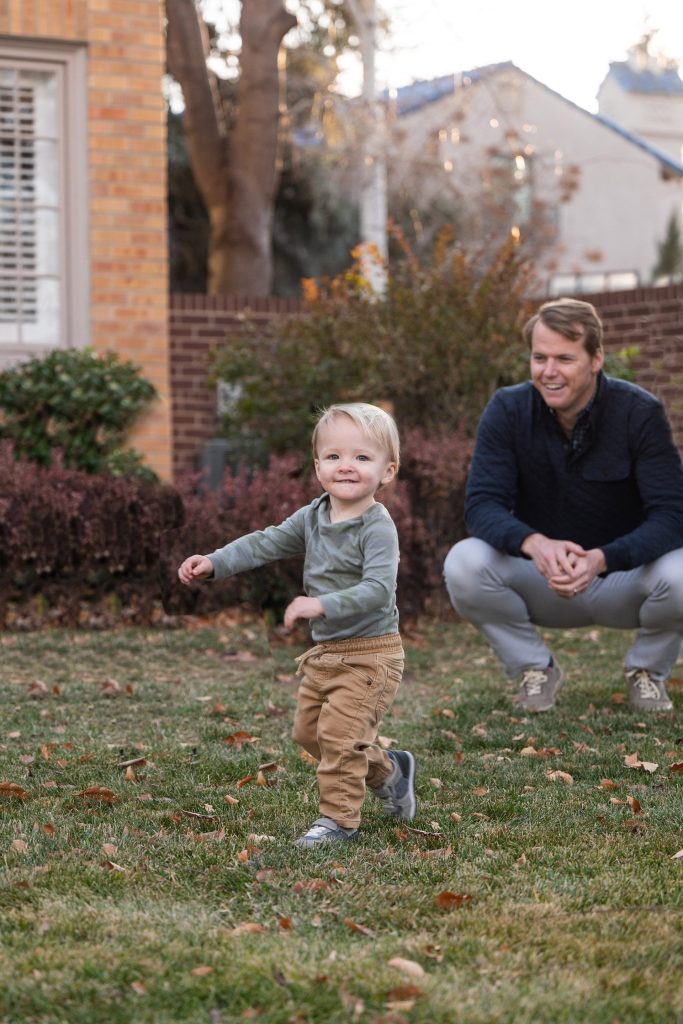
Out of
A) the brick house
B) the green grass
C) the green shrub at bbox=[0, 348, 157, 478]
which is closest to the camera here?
the green grass

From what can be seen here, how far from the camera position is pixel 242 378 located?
1005cm

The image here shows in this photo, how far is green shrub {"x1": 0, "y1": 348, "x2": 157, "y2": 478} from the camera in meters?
8.87

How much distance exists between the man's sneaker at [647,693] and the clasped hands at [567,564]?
0.71 meters

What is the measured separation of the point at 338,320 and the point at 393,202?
53.5ft

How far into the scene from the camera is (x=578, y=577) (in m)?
4.89

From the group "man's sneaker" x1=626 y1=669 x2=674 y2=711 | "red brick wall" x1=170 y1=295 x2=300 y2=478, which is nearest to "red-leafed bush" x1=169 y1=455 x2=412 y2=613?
"man's sneaker" x1=626 y1=669 x2=674 y2=711

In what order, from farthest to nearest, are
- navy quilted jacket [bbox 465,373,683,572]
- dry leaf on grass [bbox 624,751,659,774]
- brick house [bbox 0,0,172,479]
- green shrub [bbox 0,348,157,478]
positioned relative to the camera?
brick house [bbox 0,0,172,479] → green shrub [bbox 0,348,157,478] → navy quilted jacket [bbox 465,373,683,572] → dry leaf on grass [bbox 624,751,659,774]

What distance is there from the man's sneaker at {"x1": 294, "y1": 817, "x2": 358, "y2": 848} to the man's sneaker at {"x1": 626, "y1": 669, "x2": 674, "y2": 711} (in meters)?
2.07

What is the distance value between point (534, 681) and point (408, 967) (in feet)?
9.35

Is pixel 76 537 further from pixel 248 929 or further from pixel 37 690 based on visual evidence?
pixel 248 929

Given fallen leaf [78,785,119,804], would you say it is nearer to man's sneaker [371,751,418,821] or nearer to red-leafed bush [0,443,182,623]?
man's sneaker [371,751,418,821]

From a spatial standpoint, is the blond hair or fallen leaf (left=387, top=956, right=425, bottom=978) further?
the blond hair

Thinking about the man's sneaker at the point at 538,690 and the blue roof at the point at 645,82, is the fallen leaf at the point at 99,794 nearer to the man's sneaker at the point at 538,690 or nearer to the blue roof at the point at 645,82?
the man's sneaker at the point at 538,690

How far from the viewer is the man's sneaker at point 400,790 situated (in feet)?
12.7
